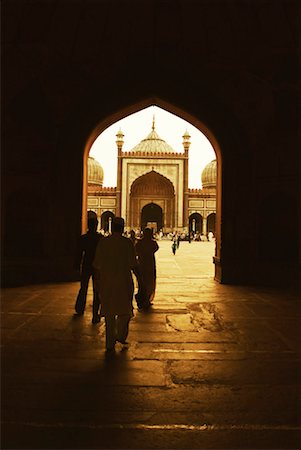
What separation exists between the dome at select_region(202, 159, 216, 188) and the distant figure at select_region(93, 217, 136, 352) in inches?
1553

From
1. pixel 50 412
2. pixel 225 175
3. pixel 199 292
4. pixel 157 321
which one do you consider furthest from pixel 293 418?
pixel 225 175

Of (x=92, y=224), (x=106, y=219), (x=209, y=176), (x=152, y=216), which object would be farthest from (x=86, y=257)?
(x=209, y=176)

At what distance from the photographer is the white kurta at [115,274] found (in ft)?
11.7

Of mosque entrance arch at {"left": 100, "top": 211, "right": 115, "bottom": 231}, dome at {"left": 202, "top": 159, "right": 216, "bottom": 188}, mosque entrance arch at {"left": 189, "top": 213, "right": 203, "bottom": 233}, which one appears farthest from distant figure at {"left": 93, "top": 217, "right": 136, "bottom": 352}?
dome at {"left": 202, "top": 159, "right": 216, "bottom": 188}

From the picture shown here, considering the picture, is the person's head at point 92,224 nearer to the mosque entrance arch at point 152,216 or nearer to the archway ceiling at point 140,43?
the archway ceiling at point 140,43

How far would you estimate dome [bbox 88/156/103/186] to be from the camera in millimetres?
42094

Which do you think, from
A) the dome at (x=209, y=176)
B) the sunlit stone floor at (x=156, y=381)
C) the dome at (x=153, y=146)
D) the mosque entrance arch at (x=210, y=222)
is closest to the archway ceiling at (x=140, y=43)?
the sunlit stone floor at (x=156, y=381)

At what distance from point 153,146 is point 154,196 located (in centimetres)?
583

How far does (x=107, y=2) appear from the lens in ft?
25.9

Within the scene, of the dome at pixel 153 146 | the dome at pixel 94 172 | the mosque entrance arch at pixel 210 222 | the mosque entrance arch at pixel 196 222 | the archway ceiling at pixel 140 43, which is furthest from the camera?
the dome at pixel 94 172

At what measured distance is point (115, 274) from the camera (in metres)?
3.65

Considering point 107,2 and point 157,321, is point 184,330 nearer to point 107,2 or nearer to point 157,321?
point 157,321

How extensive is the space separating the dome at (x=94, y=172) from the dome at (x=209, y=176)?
35.9ft

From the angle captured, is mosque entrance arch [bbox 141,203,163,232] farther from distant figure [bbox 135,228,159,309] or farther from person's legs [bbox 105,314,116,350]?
person's legs [bbox 105,314,116,350]
